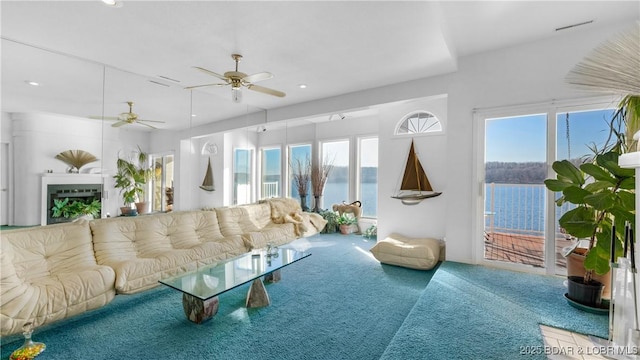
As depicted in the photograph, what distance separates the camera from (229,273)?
2566mm

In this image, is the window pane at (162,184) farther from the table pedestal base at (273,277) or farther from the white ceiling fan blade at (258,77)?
the white ceiling fan blade at (258,77)

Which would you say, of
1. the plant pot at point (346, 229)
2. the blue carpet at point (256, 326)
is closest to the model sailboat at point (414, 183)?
the blue carpet at point (256, 326)

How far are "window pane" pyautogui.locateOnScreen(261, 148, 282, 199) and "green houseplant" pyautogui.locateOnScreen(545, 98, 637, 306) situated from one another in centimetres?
510

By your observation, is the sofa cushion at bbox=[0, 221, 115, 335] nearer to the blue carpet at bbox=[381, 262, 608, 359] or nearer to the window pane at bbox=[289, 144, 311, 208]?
the blue carpet at bbox=[381, 262, 608, 359]

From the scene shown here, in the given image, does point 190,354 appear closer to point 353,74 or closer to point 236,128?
point 353,74

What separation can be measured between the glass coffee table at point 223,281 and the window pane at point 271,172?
126 inches

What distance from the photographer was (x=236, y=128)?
5.26 metres

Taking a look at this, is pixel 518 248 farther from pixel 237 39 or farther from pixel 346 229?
pixel 237 39

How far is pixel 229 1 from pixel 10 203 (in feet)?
9.68

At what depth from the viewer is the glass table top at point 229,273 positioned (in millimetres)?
2188

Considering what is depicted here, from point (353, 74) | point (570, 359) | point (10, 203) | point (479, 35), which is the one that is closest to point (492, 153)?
point (479, 35)

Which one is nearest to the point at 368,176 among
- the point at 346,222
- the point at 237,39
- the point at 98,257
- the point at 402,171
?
the point at 346,222

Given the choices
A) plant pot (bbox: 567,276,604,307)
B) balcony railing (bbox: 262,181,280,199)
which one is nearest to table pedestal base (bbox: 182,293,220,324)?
plant pot (bbox: 567,276,604,307)

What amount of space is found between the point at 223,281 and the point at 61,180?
2.34 m
